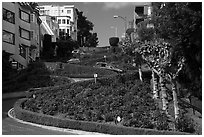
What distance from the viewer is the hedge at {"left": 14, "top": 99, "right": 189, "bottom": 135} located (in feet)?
59.9

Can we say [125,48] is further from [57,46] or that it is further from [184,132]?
[57,46]

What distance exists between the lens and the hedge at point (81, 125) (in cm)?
1825

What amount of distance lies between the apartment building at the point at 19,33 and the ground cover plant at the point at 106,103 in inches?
590

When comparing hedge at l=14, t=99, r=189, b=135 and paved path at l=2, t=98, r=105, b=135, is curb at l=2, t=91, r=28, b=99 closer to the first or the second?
hedge at l=14, t=99, r=189, b=135

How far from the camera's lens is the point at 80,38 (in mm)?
106250

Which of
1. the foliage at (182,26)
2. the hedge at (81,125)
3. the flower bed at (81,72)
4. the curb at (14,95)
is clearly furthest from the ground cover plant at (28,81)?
the foliage at (182,26)

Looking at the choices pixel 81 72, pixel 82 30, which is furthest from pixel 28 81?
pixel 82 30

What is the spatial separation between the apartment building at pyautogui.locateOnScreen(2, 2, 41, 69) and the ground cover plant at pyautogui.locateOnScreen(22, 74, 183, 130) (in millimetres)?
14988

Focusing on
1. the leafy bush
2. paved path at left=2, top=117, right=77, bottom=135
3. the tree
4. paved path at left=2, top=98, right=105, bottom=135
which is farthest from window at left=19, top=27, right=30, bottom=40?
the tree

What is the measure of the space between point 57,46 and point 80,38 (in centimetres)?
4024

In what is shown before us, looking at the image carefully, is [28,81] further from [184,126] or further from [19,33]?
[184,126]

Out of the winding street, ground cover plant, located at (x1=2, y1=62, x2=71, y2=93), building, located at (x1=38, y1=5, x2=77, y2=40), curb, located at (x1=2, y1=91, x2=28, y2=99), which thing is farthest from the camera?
building, located at (x1=38, y1=5, x2=77, y2=40)

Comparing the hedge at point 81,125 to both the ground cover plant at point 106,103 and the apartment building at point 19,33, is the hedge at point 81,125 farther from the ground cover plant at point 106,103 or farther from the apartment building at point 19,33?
the apartment building at point 19,33

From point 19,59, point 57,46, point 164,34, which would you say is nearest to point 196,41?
point 164,34
